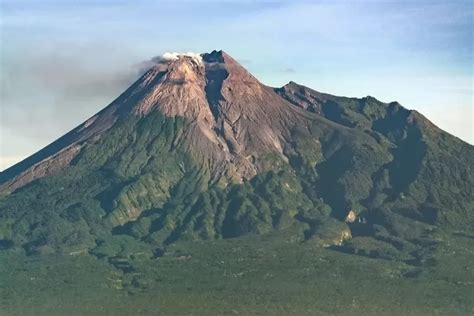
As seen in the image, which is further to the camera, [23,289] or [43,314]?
[23,289]

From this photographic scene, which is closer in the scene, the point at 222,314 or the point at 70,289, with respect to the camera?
the point at 222,314

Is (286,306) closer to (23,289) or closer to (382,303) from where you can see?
(382,303)

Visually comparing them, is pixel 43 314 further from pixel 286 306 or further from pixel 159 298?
pixel 286 306

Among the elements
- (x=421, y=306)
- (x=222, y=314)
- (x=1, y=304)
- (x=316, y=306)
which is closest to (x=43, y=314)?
(x=1, y=304)

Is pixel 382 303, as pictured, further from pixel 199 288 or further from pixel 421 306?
pixel 199 288

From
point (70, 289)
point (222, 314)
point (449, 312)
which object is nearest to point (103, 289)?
point (70, 289)

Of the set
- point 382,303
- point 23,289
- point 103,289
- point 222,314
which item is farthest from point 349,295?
point 23,289
